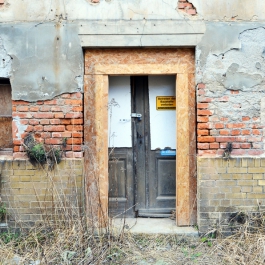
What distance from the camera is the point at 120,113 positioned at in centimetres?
510

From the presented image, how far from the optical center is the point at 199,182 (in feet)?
15.1

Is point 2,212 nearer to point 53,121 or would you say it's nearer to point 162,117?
point 53,121

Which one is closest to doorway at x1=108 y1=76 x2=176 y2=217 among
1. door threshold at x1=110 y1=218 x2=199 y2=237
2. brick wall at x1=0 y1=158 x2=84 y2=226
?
door threshold at x1=110 y1=218 x2=199 y2=237

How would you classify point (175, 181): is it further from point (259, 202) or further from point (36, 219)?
point (36, 219)

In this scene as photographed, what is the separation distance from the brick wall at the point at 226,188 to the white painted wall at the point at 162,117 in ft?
2.35

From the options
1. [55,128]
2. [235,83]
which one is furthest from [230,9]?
[55,128]

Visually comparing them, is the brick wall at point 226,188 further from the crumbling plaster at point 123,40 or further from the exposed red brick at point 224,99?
the crumbling plaster at point 123,40

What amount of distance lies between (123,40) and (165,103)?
3.56 feet

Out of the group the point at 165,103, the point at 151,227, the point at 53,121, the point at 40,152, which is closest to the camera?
the point at 40,152

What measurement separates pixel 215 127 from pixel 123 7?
6.39 feet

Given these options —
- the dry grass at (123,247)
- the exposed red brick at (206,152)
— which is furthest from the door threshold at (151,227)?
the exposed red brick at (206,152)

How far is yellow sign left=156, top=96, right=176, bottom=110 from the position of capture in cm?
508

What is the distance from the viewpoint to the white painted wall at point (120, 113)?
16.6 feet

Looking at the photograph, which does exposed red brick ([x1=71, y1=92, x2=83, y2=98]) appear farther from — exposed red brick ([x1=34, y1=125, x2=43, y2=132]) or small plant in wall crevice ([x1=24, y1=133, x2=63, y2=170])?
small plant in wall crevice ([x1=24, y1=133, x2=63, y2=170])
